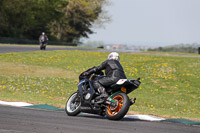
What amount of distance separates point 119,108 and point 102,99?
54 cm

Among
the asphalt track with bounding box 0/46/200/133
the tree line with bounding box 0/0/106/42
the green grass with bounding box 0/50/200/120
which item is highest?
the tree line with bounding box 0/0/106/42

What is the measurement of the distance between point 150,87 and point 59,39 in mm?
65595

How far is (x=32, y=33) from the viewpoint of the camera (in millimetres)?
73750

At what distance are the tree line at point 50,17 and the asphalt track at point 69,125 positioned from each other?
56344mm

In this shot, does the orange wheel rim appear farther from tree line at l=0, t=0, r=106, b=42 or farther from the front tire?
tree line at l=0, t=0, r=106, b=42

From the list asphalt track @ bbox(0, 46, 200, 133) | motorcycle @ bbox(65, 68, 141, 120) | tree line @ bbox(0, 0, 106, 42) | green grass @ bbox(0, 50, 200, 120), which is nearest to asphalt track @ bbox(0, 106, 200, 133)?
asphalt track @ bbox(0, 46, 200, 133)

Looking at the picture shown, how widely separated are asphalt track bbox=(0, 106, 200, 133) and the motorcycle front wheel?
48cm

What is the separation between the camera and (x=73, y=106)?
33.1 ft

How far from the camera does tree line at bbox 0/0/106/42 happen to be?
6712 cm

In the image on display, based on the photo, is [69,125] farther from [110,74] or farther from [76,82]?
[76,82]

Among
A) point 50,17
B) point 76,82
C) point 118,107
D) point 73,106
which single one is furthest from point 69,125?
point 50,17

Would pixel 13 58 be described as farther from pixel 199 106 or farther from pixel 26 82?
pixel 199 106

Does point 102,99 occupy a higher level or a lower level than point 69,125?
higher

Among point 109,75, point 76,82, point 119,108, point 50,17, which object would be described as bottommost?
point 76,82
